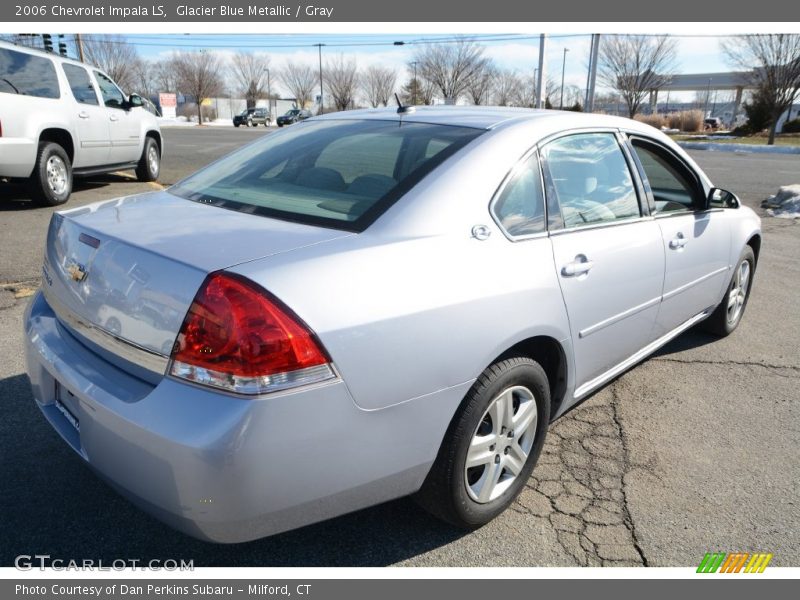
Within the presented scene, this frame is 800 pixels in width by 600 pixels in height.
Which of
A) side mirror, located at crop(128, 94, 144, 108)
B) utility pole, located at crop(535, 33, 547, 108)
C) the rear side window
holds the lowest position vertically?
side mirror, located at crop(128, 94, 144, 108)

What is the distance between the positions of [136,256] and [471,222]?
116cm

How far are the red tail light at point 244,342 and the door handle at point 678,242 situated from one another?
244 cm

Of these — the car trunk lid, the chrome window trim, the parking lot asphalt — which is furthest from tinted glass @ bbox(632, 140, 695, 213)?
the chrome window trim

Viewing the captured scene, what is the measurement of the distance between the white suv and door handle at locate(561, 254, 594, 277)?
732cm

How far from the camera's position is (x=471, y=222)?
2.30 meters

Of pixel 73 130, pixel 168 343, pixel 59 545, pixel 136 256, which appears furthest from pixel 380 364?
pixel 73 130

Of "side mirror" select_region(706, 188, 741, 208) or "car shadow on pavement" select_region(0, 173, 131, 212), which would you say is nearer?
"side mirror" select_region(706, 188, 741, 208)

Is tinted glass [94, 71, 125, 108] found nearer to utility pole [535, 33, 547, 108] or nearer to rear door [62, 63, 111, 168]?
rear door [62, 63, 111, 168]

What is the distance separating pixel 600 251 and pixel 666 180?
1.62 metres

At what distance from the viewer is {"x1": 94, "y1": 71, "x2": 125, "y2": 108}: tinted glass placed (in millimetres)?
9617

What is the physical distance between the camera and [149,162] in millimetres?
11016

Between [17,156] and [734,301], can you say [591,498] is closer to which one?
A: [734,301]

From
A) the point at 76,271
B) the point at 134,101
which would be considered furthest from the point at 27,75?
the point at 76,271

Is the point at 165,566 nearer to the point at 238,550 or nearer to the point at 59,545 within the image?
the point at 238,550
